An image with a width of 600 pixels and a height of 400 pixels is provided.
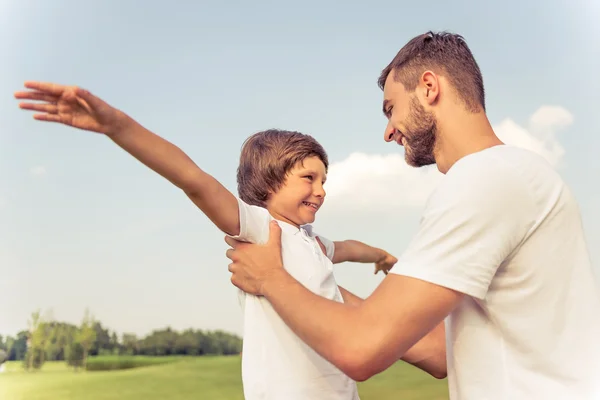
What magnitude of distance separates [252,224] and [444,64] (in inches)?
28.5

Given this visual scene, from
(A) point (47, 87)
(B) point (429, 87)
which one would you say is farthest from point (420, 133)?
(A) point (47, 87)

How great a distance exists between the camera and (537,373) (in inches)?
52.1

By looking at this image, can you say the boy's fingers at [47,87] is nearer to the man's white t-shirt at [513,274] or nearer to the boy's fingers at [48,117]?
Answer: the boy's fingers at [48,117]

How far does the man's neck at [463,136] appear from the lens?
5.09 feet

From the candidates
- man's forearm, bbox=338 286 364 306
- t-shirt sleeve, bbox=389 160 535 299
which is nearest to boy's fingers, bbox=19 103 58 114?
t-shirt sleeve, bbox=389 160 535 299

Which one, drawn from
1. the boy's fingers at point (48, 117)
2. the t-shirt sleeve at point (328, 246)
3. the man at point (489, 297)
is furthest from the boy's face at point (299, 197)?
the boy's fingers at point (48, 117)

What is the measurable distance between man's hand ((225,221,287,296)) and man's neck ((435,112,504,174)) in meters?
0.54

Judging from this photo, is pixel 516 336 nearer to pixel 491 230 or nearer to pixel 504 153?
pixel 491 230

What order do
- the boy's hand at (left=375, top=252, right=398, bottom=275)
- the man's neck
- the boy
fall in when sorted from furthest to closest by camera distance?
the boy's hand at (left=375, top=252, right=398, bottom=275)
the man's neck
the boy

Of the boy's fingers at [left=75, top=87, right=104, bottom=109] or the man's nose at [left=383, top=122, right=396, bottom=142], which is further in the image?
the man's nose at [left=383, top=122, right=396, bottom=142]

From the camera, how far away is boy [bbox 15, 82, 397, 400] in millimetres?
1339

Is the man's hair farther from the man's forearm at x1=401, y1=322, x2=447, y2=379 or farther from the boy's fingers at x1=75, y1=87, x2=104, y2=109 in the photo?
the boy's fingers at x1=75, y1=87, x2=104, y2=109

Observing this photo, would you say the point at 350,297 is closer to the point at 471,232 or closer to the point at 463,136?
the point at 463,136

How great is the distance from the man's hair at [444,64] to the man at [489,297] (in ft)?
0.71
